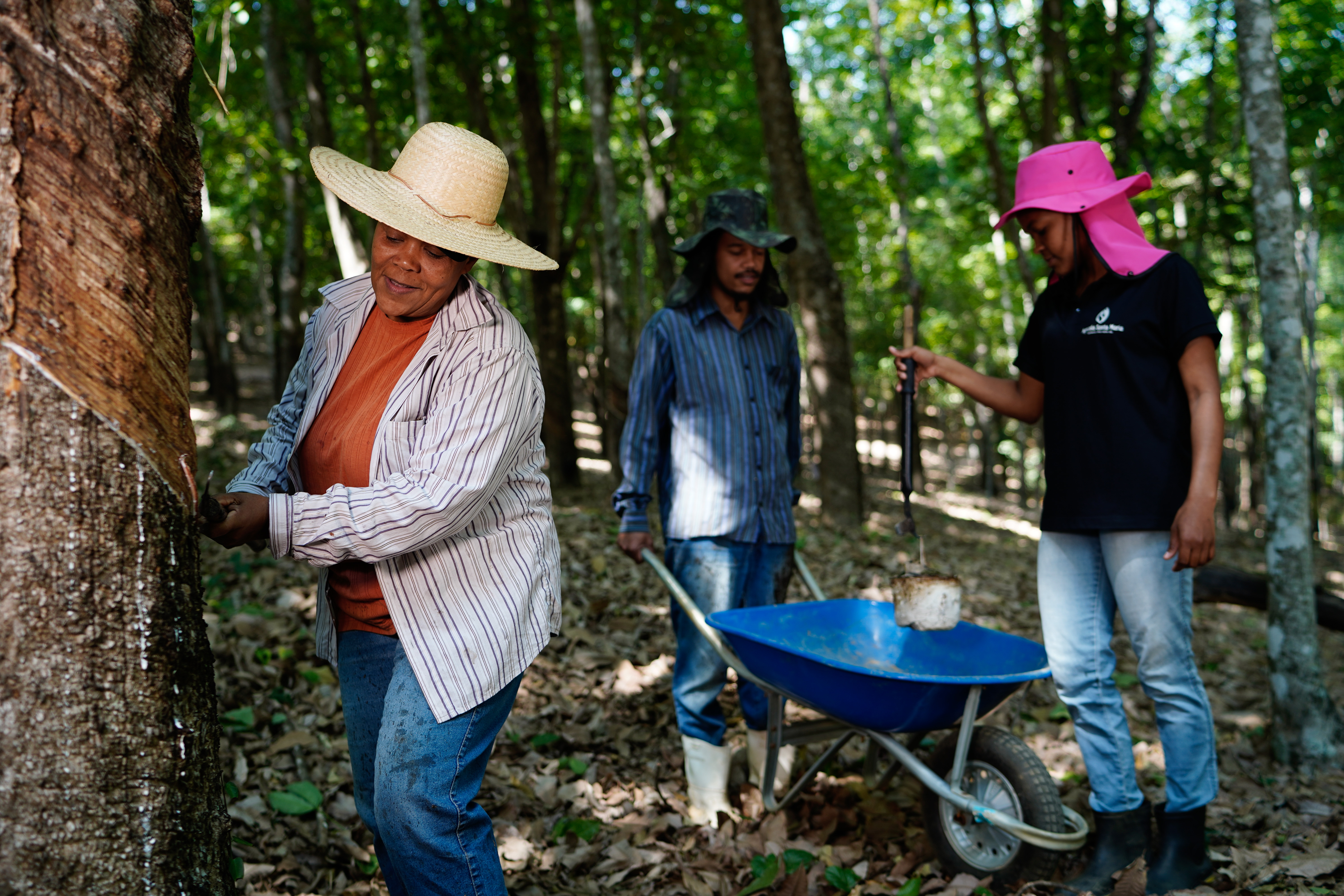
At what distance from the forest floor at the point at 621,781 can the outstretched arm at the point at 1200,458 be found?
107 cm

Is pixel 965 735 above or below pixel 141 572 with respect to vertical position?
below

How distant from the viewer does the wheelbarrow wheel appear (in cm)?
303

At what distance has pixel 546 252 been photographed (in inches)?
442

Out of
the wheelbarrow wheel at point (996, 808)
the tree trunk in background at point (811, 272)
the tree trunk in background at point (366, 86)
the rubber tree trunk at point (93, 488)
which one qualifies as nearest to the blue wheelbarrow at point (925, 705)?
the wheelbarrow wheel at point (996, 808)

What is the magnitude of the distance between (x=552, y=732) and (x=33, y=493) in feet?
10.8

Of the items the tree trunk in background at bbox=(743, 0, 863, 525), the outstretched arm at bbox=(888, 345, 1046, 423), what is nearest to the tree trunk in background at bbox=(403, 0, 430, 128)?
the tree trunk in background at bbox=(743, 0, 863, 525)

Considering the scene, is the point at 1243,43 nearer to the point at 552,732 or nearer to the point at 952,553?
the point at 552,732

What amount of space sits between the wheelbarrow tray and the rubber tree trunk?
1938 mm

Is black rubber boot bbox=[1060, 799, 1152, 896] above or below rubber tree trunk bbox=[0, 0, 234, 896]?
below

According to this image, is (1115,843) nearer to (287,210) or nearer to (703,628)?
(703,628)

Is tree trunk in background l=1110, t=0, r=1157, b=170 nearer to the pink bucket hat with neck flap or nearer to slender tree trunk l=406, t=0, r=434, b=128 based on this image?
slender tree trunk l=406, t=0, r=434, b=128

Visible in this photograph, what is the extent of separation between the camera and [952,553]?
10.4 meters

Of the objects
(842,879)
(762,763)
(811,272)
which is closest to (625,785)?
(762,763)

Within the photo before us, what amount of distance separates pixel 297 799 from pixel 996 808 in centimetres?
249
